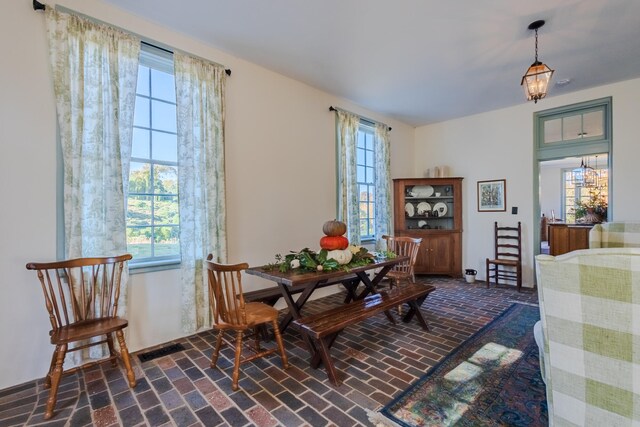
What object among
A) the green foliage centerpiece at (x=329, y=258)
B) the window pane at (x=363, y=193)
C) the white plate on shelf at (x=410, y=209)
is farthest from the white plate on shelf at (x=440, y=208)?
the green foliage centerpiece at (x=329, y=258)

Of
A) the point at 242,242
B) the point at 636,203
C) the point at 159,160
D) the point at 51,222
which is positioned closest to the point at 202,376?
the point at 242,242

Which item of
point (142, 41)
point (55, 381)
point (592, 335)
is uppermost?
point (142, 41)

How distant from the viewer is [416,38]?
115 inches

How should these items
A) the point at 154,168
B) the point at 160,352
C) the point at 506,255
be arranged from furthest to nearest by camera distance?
the point at 506,255 → the point at 154,168 → the point at 160,352

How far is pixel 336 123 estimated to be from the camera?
4.43 meters

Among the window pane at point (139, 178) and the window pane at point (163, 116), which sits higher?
the window pane at point (163, 116)

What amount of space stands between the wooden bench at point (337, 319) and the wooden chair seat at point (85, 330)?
1297mm

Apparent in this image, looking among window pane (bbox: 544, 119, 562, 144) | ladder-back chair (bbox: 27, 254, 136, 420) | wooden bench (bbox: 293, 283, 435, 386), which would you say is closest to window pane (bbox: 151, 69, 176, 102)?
ladder-back chair (bbox: 27, 254, 136, 420)

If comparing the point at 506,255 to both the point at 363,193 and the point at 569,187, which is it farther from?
the point at 569,187

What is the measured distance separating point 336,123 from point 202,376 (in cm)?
364

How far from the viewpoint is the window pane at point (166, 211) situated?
2.80 m

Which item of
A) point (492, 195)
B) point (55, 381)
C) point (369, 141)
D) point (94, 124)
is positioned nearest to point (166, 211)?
point (94, 124)

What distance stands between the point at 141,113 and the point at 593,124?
5.98 metres

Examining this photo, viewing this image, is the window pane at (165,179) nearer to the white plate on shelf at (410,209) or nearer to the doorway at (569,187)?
the white plate on shelf at (410,209)
